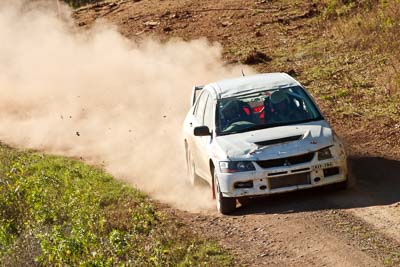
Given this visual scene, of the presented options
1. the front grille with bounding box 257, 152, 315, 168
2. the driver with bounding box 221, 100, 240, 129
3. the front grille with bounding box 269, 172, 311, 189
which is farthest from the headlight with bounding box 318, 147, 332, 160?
the driver with bounding box 221, 100, 240, 129

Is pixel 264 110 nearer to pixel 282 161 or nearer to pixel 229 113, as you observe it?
pixel 229 113

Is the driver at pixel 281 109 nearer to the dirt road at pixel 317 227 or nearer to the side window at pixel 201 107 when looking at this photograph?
the dirt road at pixel 317 227

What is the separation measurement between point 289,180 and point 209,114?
198cm

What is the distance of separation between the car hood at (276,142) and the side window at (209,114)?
0.62 meters

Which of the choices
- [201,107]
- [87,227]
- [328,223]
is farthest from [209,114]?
[328,223]

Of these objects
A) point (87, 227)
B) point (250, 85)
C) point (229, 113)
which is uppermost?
point (250, 85)

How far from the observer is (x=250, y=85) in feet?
49.2

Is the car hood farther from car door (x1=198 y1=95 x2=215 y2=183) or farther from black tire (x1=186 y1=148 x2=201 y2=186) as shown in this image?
black tire (x1=186 y1=148 x2=201 y2=186)

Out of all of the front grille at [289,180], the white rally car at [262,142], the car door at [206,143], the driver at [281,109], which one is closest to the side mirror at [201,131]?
the white rally car at [262,142]

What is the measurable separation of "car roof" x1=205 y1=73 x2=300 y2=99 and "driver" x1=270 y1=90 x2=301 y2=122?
0.22 m

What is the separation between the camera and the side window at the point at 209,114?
14.7 metres

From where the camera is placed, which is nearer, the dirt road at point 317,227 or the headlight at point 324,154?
the dirt road at point 317,227

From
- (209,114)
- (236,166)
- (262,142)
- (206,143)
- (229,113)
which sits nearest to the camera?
(236,166)

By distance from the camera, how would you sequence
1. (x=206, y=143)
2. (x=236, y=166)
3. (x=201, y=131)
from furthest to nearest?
(x=206, y=143) → (x=201, y=131) → (x=236, y=166)
